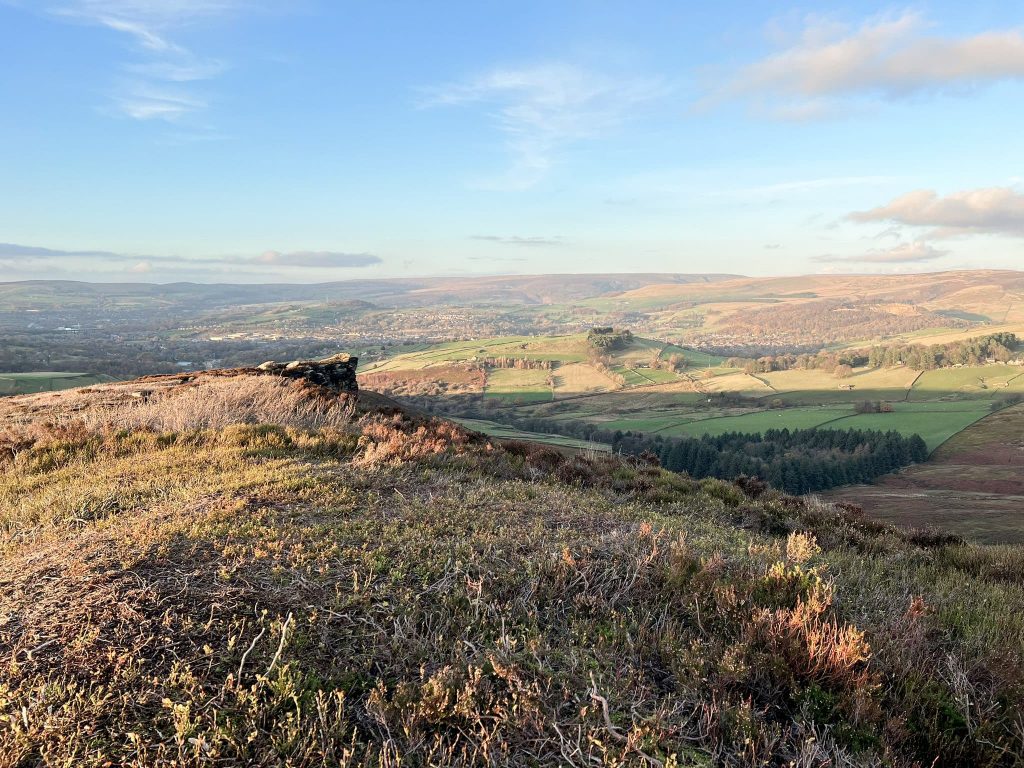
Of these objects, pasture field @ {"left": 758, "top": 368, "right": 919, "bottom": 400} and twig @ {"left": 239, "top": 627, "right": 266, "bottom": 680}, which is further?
pasture field @ {"left": 758, "top": 368, "right": 919, "bottom": 400}

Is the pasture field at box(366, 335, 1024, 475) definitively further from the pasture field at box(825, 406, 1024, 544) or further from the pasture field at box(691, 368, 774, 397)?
the pasture field at box(825, 406, 1024, 544)

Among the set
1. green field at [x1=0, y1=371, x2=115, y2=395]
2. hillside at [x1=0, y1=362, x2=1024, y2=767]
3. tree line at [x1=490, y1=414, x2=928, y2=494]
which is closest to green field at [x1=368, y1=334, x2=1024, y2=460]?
tree line at [x1=490, y1=414, x2=928, y2=494]

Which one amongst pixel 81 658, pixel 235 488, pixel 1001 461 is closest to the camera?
pixel 81 658

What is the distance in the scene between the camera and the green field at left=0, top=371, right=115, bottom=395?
4712cm

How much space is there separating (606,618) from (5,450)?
11880 millimetres

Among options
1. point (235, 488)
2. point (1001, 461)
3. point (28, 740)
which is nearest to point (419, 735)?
point (28, 740)

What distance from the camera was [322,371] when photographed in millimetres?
24094

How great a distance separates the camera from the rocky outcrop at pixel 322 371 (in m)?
23.0

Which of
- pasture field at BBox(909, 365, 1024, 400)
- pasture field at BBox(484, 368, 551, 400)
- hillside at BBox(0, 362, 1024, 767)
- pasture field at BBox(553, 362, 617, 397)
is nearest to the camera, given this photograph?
hillside at BBox(0, 362, 1024, 767)

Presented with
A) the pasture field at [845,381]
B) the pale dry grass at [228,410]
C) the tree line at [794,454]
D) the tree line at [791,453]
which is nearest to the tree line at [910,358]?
the pasture field at [845,381]

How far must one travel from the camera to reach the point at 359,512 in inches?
272

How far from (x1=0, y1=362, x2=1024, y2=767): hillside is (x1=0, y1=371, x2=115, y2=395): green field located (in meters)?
53.4

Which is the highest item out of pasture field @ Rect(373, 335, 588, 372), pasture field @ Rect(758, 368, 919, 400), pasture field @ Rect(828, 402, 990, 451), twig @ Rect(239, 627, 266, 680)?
twig @ Rect(239, 627, 266, 680)

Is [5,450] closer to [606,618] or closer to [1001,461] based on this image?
[606,618]
